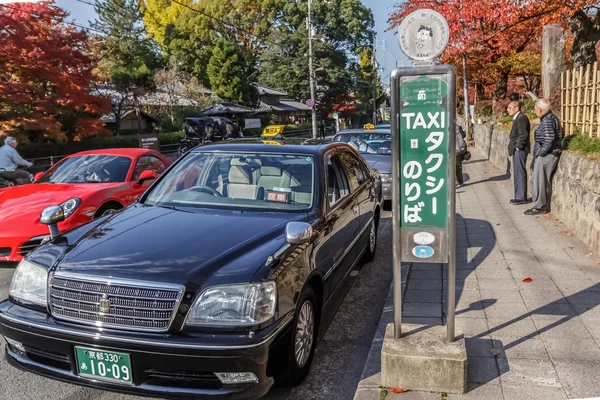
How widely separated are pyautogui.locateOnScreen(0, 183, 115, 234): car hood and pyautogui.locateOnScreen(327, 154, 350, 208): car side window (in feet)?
10.6

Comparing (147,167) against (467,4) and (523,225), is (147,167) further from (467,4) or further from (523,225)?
(467,4)

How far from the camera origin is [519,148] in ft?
28.9

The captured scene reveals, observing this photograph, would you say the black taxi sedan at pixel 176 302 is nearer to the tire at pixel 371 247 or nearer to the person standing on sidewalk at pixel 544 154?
the tire at pixel 371 247

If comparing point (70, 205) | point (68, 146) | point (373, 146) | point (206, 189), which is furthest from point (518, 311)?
point (68, 146)

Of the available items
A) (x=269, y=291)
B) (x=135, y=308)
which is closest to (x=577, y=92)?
(x=269, y=291)

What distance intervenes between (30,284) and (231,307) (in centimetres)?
135

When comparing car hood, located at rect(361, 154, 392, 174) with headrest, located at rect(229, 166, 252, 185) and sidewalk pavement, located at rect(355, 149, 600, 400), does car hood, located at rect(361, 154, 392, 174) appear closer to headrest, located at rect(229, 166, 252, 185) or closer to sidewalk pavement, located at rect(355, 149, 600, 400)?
sidewalk pavement, located at rect(355, 149, 600, 400)

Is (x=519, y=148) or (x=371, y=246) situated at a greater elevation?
(x=519, y=148)

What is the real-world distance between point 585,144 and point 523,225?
153 cm

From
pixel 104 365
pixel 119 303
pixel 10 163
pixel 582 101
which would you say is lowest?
pixel 104 365

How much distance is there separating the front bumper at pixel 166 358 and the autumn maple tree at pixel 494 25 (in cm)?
1170

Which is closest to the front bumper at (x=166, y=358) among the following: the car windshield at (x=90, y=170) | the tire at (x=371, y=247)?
the tire at (x=371, y=247)

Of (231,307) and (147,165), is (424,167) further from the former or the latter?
(147,165)

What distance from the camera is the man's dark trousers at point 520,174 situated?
8.90 meters
